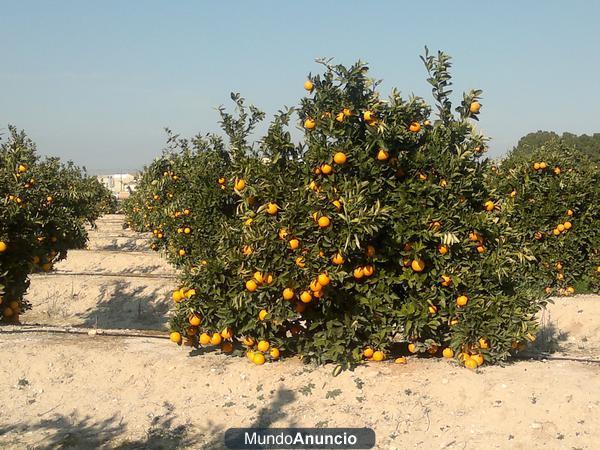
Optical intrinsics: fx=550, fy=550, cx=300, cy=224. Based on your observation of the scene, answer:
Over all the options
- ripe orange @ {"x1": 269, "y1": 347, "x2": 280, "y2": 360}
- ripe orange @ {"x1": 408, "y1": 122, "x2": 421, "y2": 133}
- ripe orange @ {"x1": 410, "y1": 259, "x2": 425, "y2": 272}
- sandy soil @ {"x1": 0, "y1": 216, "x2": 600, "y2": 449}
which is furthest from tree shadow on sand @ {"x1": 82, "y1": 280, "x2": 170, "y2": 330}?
ripe orange @ {"x1": 408, "y1": 122, "x2": 421, "y2": 133}

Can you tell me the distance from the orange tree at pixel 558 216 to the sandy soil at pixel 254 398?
6.23 meters

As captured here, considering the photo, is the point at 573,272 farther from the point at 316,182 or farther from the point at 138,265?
the point at 138,265

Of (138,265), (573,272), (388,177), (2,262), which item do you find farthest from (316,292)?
(138,265)

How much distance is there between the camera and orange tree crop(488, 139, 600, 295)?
1120 centimetres

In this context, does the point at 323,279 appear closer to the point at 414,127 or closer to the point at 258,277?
the point at 258,277

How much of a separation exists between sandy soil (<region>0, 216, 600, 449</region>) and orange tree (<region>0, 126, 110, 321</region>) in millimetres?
1077

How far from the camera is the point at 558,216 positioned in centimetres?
1130

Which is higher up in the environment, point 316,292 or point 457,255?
point 457,255

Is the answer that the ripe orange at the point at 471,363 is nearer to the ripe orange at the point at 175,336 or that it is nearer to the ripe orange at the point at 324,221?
the ripe orange at the point at 324,221

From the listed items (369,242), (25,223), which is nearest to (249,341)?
(369,242)

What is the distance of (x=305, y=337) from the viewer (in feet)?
19.0

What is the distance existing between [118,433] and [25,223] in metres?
3.79

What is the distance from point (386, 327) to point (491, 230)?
4.61 feet

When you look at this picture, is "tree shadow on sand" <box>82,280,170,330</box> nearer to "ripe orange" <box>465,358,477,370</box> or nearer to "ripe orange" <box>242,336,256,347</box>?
"ripe orange" <box>242,336,256,347</box>
